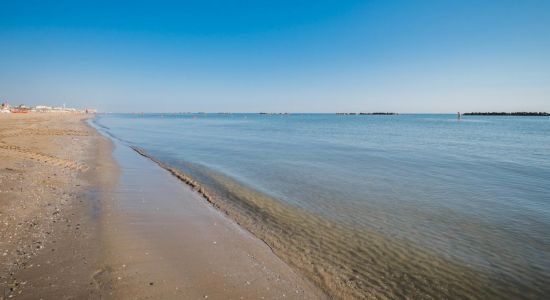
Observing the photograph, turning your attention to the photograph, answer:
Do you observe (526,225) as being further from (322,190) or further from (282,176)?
(282,176)

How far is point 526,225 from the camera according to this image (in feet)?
30.9

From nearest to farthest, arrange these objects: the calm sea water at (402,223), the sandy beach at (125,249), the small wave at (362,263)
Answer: the sandy beach at (125,249) → the small wave at (362,263) → the calm sea water at (402,223)

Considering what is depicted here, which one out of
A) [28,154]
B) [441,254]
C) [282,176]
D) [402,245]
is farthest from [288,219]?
[28,154]

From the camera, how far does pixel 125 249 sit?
6336mm

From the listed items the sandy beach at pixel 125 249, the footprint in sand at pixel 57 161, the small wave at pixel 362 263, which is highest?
the footprint in sand at pixel 57 161

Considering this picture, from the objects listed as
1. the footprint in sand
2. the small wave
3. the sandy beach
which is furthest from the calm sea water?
the footprint in sand

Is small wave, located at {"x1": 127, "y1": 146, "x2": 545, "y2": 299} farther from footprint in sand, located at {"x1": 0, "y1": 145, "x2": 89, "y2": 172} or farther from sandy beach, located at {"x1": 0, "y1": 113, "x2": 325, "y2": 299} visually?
footprint in sand, located at {"x1": 0, "y1": 145, "x2": 89, "y2": 172}

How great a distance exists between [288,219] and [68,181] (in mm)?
9662

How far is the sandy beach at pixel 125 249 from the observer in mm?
4996

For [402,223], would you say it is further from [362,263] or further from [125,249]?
[125,249]

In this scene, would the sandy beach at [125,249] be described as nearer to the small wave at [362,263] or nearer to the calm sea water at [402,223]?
the small wave at [362,263]

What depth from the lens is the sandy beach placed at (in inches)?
197

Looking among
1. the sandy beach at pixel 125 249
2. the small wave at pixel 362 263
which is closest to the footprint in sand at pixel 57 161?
the sandy beach at pixel 125 249

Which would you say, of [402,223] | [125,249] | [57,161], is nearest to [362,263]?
[402,223]
